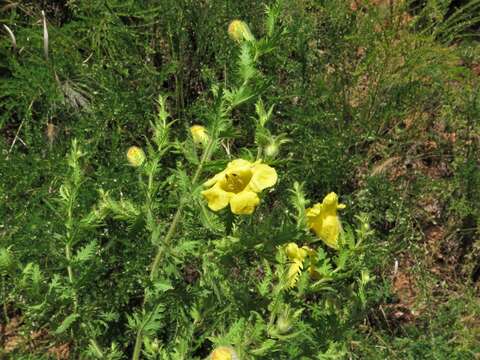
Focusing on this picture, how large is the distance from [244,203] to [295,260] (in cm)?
39

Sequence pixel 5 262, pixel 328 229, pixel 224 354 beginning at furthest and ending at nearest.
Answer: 1. pixel 328 229
2. pixel 5 262
3. pixel 224 354

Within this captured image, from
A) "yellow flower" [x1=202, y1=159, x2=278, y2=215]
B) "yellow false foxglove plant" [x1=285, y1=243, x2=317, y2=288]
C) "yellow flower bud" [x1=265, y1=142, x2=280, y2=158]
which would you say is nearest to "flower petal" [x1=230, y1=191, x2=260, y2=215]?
"yellow flower" [x1=202, y1=159, x2=278, y2=215]

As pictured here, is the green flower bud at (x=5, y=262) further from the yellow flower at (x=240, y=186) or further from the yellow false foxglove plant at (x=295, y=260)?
the yellow false foxglove plant at (x=295, y=260)

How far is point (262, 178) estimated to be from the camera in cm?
145

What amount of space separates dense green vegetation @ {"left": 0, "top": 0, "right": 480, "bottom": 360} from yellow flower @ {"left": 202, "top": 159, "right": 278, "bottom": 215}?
15 centimetres

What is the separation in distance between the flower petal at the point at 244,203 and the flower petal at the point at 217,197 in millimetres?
25

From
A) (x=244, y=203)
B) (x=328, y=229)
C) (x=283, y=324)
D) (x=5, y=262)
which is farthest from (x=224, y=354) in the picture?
A: (x=5, y=262)

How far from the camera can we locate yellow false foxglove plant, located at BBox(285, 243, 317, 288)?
5.28 feet

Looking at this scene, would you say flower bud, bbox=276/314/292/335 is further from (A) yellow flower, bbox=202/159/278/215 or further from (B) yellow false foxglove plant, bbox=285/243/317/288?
(A) yellow flower, bbox=202/159/278/215

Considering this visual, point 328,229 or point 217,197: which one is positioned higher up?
point 217,197

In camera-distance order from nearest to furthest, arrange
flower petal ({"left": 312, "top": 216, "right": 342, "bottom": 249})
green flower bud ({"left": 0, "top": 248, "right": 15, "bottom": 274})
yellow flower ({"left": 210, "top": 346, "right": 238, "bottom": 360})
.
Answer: yellow flower ({"left": 210, "top": 346, "right": 238, "bottom": 360})
green flower bud ({"left": 0, "top": 248, "right": 15, "bottom": 274})
flower petal ({"left": 312, "top": 216, "right": 342, "bottom": 249})

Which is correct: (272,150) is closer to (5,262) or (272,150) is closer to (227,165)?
(227,165)

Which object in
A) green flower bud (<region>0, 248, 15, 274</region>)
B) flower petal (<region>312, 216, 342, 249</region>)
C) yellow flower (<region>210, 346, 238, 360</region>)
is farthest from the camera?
flower petal (<region>312, 216, 342, 249</region>)

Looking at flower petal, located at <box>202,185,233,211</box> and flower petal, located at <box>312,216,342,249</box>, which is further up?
flower petal, located at <box>202,185,233,211</box>
